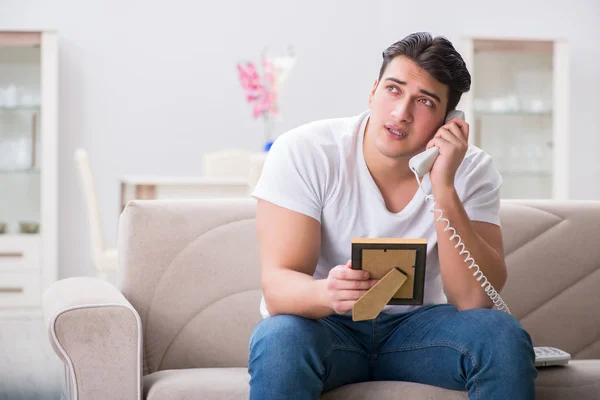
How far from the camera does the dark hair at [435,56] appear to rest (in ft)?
5.74

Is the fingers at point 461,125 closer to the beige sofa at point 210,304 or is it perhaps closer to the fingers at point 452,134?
the fingers at point 452,134

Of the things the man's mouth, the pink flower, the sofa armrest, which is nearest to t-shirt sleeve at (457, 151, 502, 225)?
the man's mouth

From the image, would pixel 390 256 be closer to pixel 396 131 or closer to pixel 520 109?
pixel 396 131

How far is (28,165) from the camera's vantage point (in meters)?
4.99

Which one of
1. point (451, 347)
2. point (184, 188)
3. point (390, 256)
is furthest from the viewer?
point (184, 188)

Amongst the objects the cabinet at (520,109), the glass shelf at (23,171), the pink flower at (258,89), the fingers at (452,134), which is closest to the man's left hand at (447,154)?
the fingers at (452,134)

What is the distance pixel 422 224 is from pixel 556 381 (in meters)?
0.45

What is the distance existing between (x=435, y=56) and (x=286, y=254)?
544 mm

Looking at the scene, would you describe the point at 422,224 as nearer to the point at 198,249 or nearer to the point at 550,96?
the point at 198,249

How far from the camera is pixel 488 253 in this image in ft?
5.83

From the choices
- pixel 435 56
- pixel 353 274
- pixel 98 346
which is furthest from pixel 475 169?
pixel 98 346

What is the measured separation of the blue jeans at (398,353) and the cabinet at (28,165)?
3553 millimetres

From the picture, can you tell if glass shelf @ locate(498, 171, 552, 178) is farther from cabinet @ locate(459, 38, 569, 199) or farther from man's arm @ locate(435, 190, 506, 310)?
man's arm @ locate(435, 190, 506, 310)

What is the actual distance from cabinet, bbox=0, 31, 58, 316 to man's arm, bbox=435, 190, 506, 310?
3617 millimetres
